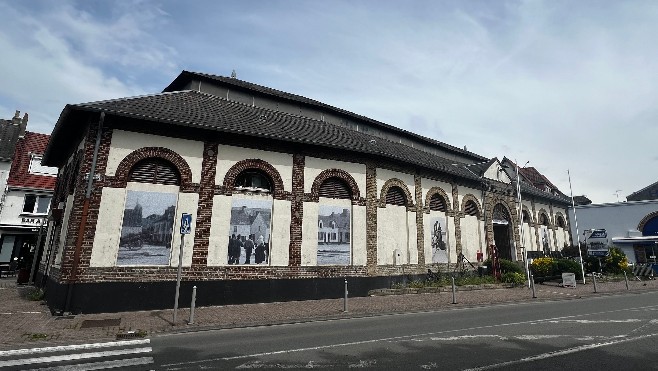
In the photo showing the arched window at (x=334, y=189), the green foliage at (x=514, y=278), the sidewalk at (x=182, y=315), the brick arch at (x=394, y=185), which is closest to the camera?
the sidewalk at (x=182, y=315)

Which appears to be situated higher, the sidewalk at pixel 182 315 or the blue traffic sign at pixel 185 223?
the blue traffic sign at pixel 185 223

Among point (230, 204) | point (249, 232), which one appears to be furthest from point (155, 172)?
point (249, 232)

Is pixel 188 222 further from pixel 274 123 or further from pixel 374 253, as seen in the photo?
pixel 374 253

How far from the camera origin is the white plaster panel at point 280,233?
557 inches

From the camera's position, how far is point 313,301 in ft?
46.0

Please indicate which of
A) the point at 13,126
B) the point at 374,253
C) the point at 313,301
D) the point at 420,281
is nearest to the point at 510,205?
the point at 420,281

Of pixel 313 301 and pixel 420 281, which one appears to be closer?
pixel 313 301

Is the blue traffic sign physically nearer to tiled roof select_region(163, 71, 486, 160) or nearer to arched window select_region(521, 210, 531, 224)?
tiled roof select_region(163, 71, 486, 160)

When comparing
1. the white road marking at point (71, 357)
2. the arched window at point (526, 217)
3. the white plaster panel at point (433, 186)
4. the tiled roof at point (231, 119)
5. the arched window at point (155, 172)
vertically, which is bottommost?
the white road marking at point (71, 357)

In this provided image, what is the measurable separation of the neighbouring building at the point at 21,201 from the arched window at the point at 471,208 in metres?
30.8

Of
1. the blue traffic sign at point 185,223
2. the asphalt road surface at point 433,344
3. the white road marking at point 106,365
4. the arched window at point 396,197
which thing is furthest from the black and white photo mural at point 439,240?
the white road marking at point 106,365

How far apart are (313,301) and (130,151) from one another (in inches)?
349

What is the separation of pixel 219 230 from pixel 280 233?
2.45 metres

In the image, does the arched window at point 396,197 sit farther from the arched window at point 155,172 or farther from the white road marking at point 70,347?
the white road marking at point 70,347
